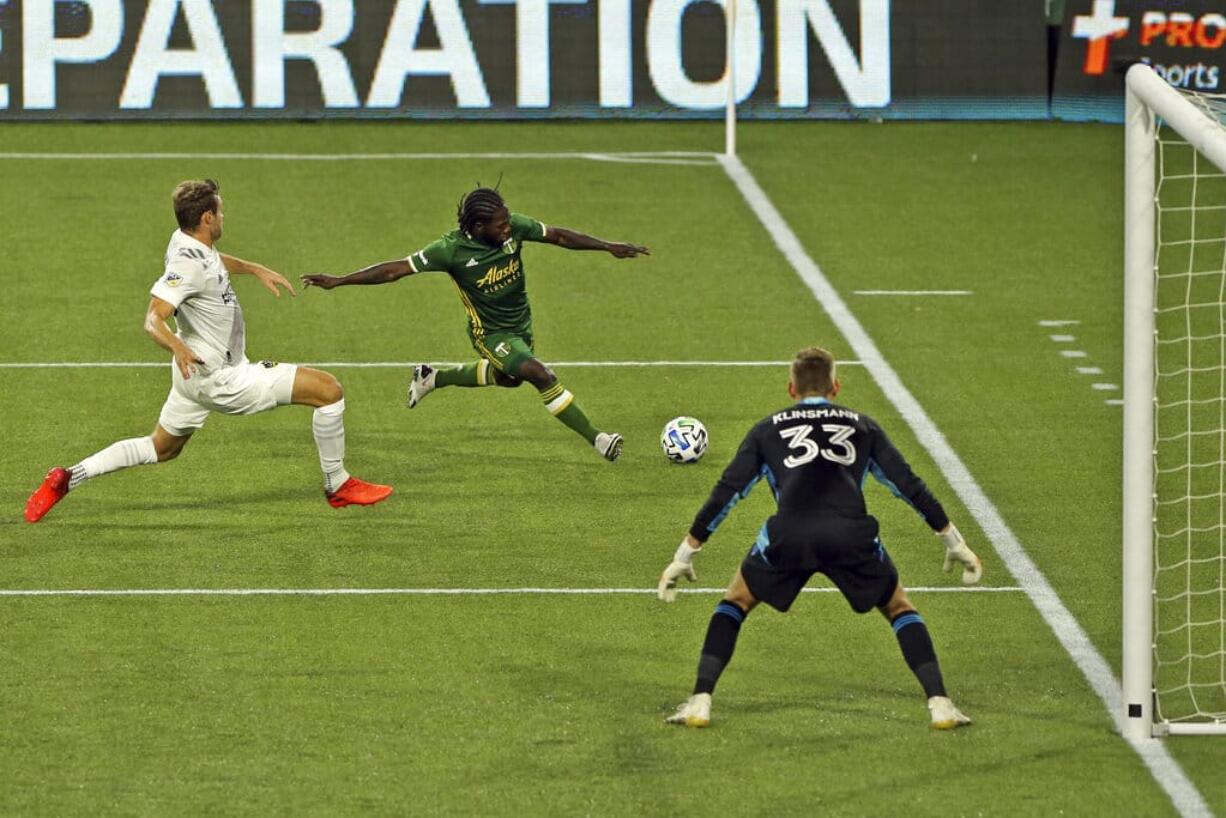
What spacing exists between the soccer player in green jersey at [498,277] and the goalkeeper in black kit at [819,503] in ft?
15.2

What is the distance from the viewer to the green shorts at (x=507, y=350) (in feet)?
44.8

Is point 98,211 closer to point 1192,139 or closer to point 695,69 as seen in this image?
point 695,69

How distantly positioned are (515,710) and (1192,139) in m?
3.41

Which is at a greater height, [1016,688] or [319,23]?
[319,23]

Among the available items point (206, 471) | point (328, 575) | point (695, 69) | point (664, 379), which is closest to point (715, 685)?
point (328, 575)

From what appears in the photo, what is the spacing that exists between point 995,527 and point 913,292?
6809mm

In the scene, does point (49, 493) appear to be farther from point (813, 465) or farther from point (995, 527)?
point (813, 465)

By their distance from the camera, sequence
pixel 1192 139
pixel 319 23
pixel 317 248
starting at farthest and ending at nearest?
pixel 319 23
pixel 317 248
pixel 1192 139

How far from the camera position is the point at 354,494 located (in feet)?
41.8

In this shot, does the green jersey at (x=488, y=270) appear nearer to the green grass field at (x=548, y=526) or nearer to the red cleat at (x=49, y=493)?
the green grass field at (x=548, y=526)

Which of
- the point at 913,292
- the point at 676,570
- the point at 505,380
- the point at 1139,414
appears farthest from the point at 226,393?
the point at 913,292

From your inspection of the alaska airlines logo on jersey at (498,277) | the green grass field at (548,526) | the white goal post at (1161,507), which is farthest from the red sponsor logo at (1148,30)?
the alaska airlines logo on jersey at (498,277)

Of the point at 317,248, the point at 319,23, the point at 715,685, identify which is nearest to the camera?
the point at 715,685

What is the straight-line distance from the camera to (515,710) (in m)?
9.39
